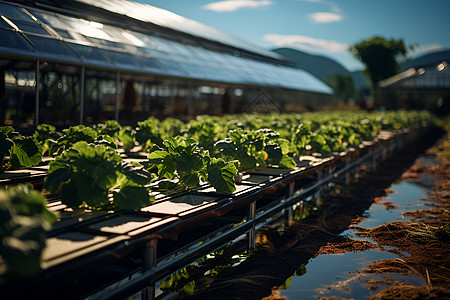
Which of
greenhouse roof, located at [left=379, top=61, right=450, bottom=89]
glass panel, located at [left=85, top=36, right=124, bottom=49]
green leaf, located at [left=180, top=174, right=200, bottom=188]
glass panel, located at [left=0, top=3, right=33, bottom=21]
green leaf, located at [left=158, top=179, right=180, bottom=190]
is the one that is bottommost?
green leaf, located at [left=158, top=179, right=180, bottom=190]

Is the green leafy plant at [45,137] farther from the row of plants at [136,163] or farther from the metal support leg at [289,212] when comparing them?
the metal support leg at [289,212]

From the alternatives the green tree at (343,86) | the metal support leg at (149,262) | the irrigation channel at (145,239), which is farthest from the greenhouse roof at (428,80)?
the green tree at (343,86)

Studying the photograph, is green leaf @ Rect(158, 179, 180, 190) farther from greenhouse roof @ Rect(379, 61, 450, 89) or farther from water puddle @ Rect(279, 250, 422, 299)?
greenhouse roof @ Rect(379, 61, 450, 89)

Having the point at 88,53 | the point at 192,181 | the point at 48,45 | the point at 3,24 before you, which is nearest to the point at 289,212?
the point at 192,181

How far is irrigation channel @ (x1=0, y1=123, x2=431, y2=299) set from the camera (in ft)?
8.18

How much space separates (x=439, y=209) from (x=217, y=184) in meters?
4.03

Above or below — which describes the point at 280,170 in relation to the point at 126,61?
below

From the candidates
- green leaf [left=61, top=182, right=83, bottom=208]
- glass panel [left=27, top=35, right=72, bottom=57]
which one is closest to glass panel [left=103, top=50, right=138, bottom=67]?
glass panel [left=27, top=35, right=72, bottom=57]

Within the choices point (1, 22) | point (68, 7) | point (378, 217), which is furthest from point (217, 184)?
point (68, 7)

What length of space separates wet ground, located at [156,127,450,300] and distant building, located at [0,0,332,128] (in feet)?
22.9

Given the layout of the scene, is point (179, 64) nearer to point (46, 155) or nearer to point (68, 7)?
point (68, 7)

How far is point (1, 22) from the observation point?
30.9ft

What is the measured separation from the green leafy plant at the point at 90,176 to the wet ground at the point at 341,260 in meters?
0.81

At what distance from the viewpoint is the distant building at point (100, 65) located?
1025cm
